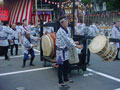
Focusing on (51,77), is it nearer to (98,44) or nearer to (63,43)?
(63,43)

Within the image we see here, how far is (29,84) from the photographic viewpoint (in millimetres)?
5699

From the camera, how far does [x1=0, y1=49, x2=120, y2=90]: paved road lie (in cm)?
545

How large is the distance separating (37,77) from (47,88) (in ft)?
3.79

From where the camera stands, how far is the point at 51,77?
20.8ft

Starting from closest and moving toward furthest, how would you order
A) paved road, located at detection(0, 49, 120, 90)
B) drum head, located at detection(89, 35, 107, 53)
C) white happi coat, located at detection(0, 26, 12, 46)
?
drum head, located at detection(89, 35, 107, 53), paved road, located at detection(0, 49, 120, 90), white happi coat, located at detection(0, 26, 12, 46)

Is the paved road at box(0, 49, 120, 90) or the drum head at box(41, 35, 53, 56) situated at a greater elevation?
the drum head at box(41, 35, 53, 56)

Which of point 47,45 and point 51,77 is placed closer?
point 51,77

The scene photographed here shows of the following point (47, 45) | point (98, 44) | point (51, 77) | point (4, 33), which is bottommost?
point (51, 77)

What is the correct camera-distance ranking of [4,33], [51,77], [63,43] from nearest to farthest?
[63,43] → [51,77] → [4,33]

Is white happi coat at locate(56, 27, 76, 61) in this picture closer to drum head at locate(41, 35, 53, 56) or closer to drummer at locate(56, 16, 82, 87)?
drummer at locate(56, 16, 82, 87)

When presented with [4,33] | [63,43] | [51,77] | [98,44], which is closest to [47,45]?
[51,77]

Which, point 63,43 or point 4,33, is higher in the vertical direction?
point 4,33

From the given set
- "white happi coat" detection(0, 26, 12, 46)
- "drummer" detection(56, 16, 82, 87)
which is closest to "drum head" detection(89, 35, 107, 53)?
"drummer" detection(56, 16, 82, 87)

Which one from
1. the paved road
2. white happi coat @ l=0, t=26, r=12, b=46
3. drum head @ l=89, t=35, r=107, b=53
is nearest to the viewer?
drum head @ l=89, t=35, r=107, b=53
